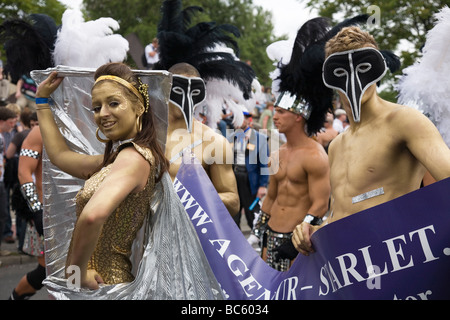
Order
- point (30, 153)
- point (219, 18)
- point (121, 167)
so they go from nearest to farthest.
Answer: point (121, 167) < point (30, 153) < point (219, 18)

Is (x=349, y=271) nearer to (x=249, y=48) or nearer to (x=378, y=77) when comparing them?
(x=378, y=77)

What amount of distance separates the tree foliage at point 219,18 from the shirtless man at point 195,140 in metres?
23.0

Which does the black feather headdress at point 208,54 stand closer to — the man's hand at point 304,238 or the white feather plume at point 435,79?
the white feather plume at point 435,79

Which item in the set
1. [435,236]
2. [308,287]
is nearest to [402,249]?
[435,236]

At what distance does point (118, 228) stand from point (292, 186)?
2.53 metres

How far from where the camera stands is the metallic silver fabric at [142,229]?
2734 millimetres

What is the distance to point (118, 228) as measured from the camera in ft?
9.16

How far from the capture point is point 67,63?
479 centimetres

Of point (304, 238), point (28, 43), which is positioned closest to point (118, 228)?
point (304, 238)

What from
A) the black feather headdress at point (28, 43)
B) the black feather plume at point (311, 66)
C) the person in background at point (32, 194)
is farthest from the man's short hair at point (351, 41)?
the person in background at point (32, 194)

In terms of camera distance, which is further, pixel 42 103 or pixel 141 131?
pixel 42 103

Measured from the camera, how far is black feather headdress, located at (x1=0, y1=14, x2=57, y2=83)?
4.62 m

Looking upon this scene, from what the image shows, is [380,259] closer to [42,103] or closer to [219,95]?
[42,103]
